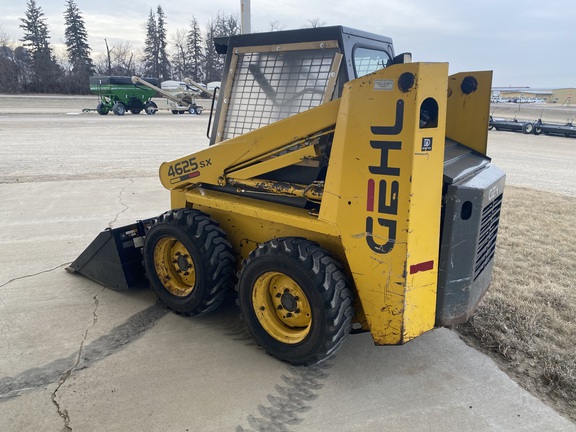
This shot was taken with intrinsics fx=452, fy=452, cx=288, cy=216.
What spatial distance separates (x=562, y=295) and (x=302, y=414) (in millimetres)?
2947

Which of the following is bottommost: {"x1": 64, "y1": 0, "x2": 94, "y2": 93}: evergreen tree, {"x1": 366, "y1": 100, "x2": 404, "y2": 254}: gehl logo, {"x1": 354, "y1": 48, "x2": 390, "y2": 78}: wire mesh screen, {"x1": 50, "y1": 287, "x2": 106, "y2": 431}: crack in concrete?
{"x1": 50, "y1": 287, "x2": 106, "y2": 431}: crack in concrete

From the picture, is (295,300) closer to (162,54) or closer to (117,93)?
(117,93)

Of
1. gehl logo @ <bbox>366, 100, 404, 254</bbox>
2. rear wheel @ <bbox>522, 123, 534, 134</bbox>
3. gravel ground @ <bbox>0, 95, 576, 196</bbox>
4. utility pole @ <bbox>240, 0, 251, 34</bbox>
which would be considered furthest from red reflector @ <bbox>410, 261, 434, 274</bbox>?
rear wheel @ <bbox>522, 123, 534, 134</bbox>

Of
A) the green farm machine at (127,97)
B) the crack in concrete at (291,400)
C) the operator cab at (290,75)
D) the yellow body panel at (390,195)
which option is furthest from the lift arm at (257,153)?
the green farm machine at (127,97)

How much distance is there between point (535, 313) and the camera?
3.86 metres

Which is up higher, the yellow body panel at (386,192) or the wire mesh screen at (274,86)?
the wire mesh screen at (274,86)

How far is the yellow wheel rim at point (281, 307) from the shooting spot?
10.2ft

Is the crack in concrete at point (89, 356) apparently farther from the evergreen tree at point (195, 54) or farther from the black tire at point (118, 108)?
the evergreen tree at point (195, 54)

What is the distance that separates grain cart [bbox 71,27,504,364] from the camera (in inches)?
103

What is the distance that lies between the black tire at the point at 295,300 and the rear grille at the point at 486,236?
3.20 ft

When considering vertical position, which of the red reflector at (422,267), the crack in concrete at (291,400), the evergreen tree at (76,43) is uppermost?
the evergreen tree at (76,43)

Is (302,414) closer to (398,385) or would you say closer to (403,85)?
(398,385)

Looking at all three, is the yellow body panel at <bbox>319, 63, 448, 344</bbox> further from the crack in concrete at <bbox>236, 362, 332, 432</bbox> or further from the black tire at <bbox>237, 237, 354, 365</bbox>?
the crack in concrete at <bbox>236, 362, 332, 432</bbox>

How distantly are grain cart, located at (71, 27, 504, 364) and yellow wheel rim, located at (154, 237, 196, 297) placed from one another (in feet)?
0.04
